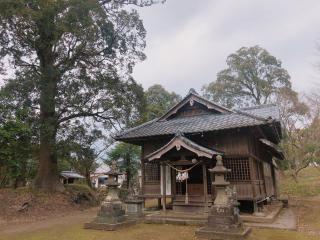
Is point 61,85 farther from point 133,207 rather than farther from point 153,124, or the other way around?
point 133,207

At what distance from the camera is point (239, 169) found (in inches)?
571

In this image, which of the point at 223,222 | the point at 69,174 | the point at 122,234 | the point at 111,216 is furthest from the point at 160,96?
the point at 223,222

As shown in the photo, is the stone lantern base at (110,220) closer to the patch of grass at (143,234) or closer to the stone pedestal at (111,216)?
the stone pedestal at (111,216)

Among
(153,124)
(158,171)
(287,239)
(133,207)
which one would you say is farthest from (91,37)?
(287,239)

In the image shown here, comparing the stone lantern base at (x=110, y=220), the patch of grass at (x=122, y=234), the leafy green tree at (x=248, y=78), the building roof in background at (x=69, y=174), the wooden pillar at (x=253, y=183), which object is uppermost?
the leafy green tree at (x=248, y=78)

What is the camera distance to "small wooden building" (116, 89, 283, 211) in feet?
45.8

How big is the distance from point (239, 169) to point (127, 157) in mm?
23002

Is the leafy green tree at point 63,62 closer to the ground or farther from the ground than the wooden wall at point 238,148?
farther from the ground

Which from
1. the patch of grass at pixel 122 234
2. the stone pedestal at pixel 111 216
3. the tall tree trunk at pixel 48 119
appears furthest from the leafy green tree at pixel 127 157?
the patch of grass at pixel 122 234

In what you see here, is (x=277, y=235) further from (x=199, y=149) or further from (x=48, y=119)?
(x=48, y=119)

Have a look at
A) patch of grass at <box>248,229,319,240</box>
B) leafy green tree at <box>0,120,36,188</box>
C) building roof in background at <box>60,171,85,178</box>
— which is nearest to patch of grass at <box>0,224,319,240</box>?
patch of grass at <box>248,229,319,240</box>

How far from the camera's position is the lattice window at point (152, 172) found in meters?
16.6

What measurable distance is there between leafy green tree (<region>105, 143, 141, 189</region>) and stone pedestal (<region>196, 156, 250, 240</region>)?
25.0 metres

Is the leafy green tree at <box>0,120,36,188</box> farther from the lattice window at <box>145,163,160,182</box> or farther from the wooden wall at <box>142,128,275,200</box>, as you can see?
the wooden wall at <box>142,128,275,200</box>
